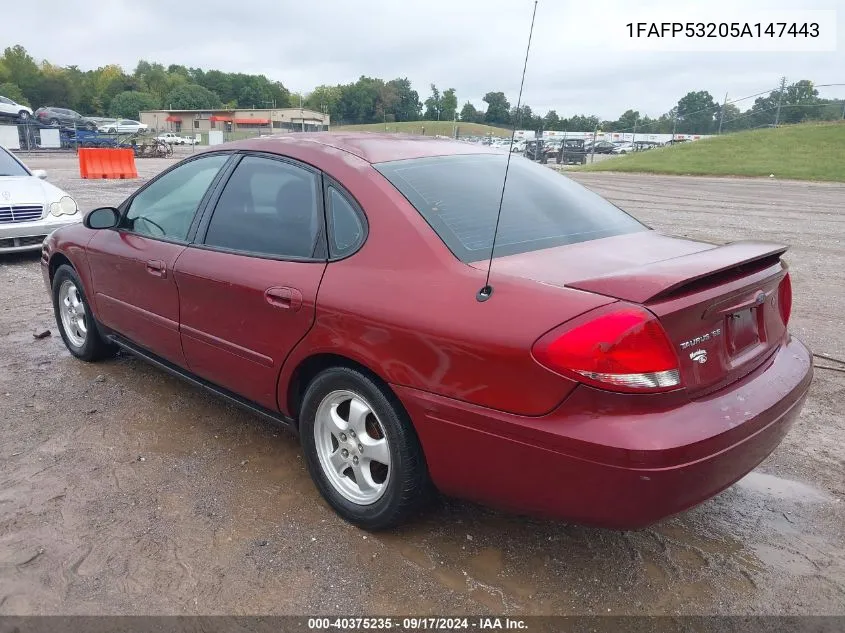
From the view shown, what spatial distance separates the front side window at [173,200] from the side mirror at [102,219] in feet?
0.21

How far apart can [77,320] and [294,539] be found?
2875 millimetres

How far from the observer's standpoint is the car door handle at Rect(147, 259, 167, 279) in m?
3.49

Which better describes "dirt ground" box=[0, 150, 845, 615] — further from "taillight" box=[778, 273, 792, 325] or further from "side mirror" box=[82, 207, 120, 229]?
"side mirror" box=[82, 207, 120, 229]

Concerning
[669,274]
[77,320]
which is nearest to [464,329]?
[669,274]

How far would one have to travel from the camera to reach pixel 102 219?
394 cm

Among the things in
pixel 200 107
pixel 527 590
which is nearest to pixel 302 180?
pixel 527 590

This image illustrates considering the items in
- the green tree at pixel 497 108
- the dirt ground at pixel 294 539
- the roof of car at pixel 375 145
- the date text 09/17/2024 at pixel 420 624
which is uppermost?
the green tree at pixel 497 108

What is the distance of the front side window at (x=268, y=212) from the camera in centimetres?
290

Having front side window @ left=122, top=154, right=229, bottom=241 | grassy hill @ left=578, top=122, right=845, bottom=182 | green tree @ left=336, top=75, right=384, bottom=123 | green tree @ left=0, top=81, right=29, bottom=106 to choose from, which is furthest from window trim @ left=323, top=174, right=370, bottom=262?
green tree @ left=0, top=81, right=29, bottom=106

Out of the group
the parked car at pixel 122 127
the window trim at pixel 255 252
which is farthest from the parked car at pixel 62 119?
the window trim at pixel 255 252

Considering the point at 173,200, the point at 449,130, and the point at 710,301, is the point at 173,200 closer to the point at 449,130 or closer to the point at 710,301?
the point at 710,301

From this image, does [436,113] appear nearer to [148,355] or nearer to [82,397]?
[148,355]

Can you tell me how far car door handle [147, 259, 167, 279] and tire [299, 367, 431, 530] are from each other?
1227 mm

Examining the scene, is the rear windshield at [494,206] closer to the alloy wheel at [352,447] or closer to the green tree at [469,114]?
the green tree at [469,114]
